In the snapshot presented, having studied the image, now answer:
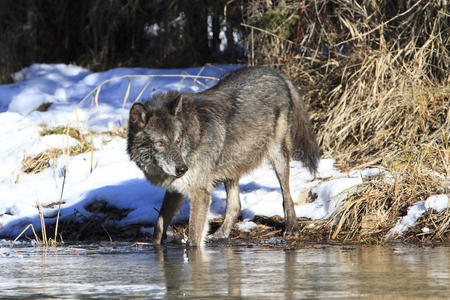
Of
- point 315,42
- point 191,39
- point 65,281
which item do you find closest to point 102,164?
point 315,42

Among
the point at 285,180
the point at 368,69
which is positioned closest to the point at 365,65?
the point at 368,69

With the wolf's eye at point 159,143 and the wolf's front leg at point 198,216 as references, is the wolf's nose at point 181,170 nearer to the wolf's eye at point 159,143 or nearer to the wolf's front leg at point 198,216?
the wolf's eye at point 159,143

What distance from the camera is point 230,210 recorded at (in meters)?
6.97

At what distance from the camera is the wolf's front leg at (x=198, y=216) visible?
20.3ft

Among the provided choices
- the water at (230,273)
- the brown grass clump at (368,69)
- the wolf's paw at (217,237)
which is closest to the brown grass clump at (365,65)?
the brown grass clump at (368,69)

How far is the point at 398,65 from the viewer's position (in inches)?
334

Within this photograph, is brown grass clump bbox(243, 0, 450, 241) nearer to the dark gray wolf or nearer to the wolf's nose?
the dark gray wolf

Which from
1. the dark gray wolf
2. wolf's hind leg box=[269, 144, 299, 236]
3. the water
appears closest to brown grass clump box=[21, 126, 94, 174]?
the dark gray wolf

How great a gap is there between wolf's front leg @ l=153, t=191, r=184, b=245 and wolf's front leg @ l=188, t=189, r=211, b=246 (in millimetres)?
349

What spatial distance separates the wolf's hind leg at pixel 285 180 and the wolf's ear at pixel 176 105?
154cm

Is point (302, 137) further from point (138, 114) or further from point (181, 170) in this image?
point (138, 114)

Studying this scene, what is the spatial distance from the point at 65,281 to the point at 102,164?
15.8 ft

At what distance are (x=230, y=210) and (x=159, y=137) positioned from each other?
1429 mm

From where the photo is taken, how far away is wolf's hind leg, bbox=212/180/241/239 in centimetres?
682
